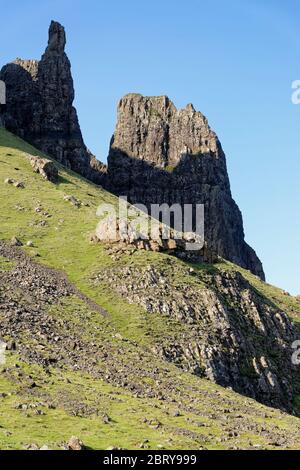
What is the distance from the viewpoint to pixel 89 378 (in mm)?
54188

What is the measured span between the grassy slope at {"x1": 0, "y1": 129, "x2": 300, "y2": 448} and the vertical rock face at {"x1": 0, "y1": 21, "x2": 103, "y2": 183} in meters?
51.1

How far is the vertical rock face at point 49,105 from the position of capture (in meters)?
178

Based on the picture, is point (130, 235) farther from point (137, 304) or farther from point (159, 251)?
point (137, 304)

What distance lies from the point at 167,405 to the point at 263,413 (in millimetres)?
10511

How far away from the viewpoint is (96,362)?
192 feet

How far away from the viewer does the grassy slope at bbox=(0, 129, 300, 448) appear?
40.4 metres

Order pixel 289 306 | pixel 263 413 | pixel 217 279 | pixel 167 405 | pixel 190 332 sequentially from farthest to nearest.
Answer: pixel 289 306
pixel 217 279
pixel 190 332
pixel 263 413
pixel 167 405

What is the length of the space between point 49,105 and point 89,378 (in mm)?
141090

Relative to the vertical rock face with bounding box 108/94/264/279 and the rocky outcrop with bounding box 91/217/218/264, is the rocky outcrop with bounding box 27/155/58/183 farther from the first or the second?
the vertical rock face with bounding box 108/94/264/279

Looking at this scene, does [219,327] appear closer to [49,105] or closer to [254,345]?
[254,345]

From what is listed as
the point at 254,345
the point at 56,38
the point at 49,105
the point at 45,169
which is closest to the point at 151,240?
the point at 254,345

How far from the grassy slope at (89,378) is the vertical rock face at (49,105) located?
168 feet

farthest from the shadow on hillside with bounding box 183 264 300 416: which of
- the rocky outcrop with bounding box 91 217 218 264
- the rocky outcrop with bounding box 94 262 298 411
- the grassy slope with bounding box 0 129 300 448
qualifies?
the grassy slope with bounding box 0 129 300 448
